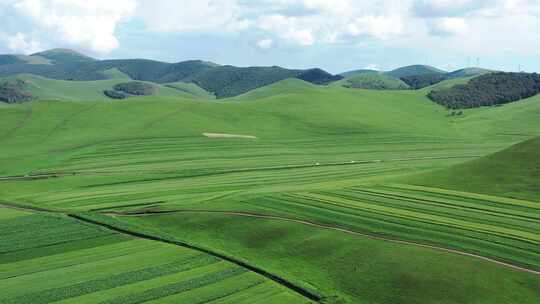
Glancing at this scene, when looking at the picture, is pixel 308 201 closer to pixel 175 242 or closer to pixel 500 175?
pixel 175 242

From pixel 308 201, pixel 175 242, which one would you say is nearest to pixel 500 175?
pixel 308 201

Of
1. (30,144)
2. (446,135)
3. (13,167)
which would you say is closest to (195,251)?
(13,167)

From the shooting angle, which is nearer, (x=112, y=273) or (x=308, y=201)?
(x=112, y=273)

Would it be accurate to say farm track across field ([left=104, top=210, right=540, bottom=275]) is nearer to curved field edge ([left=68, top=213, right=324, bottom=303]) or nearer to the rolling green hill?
curved field edge ([left=68, top=213, right=324, bottom=303])

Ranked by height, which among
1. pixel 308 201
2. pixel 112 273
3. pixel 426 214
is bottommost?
pixel 112 273

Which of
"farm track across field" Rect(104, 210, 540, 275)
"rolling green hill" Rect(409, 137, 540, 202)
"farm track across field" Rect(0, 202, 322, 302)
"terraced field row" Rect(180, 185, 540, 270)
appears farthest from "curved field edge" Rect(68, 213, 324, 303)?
"rolling green hill" Rect(409, 137, 540, 202)

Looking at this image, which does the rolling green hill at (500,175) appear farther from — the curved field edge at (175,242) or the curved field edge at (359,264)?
the curved field edge at (175,242)
